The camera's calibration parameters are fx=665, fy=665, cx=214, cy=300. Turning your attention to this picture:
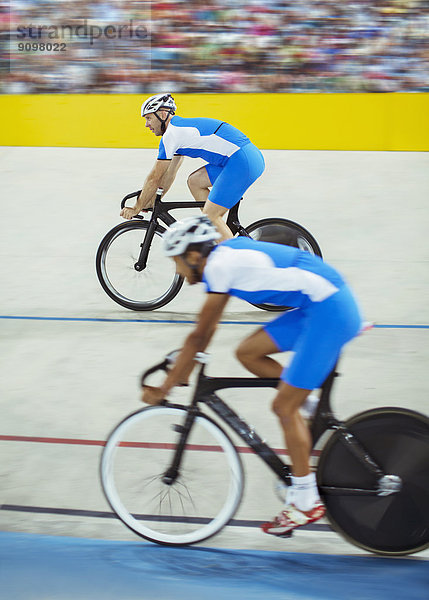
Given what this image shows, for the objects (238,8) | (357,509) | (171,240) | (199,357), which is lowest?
(357,509)

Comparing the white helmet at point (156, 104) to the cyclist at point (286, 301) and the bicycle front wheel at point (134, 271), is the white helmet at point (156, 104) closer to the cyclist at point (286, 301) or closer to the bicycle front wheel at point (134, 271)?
the bicycle front wheel at point (134, 271)

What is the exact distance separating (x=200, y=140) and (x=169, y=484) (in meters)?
2.68

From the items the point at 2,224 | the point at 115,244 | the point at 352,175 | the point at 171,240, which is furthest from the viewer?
the point at 352,175

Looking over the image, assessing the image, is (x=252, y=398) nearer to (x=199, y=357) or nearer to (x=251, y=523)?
(x=251, y=523)

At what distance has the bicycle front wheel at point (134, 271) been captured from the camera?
4703 mm

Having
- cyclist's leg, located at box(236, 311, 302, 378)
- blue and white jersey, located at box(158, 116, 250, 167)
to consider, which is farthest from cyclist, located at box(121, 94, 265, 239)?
cyclist's leg, located at box(236, 311, 302, 378)

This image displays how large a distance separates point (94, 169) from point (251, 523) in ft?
21.7

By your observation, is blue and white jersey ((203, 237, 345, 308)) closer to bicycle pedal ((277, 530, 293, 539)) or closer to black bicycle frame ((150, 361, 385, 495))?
black bicycle frame ((150, 361, 385, 495))

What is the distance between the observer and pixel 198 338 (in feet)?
7.19

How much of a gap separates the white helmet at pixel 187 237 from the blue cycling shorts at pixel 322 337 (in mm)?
414

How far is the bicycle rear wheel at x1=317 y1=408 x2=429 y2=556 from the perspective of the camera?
2.28 meters

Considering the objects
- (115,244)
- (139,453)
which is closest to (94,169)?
(115,244)

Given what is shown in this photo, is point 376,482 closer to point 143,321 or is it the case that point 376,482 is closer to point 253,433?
point 253,433

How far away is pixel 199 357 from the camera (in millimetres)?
2256
